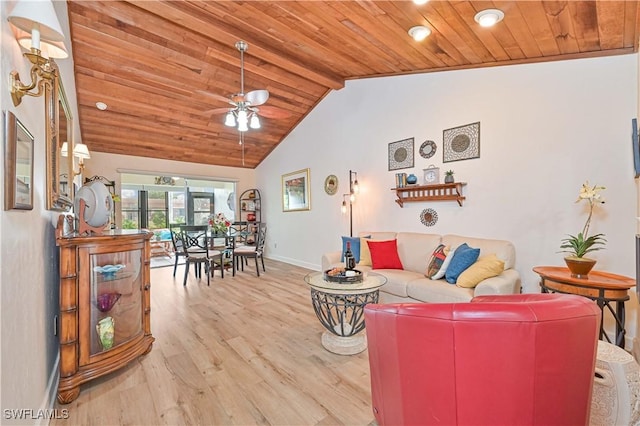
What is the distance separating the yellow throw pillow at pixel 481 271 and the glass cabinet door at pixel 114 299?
295cm

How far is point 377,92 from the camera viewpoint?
4348mm

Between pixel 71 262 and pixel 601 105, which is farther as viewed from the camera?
pixel 601 105

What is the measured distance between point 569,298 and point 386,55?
10.7 ft

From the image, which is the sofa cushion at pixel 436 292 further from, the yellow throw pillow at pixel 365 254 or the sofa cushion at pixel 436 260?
the yellow throw pillow at pixel 365 254

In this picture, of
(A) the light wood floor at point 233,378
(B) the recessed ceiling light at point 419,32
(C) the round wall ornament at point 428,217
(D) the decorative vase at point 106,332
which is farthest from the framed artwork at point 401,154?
(D) the decorative vase at point 106,332

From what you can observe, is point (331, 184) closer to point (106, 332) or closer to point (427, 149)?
point (427, 149)

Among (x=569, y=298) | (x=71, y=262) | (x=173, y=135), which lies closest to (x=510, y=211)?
(x=569, y=298)

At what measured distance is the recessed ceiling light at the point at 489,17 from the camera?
208 cm

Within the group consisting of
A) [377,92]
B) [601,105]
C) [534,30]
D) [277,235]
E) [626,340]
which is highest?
[377,92]

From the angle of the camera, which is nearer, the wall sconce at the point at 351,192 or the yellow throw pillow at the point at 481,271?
the yellow throw pillow at the point at 481,271

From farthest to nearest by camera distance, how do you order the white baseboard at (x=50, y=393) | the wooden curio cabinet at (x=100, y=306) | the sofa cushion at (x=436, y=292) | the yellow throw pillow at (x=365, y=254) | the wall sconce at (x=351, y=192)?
the wall sconce at (x=351, y=192)
the yellow throw pillow at (x=365, y=254)
the sofa cushion at (x=436, y=292)
the wooden curio cabinet at (x=100, y=306)
the white baseboard at (x=50, y=393)

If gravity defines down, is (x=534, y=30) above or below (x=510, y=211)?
above

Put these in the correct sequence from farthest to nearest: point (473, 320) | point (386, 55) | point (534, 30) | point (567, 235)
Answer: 1. point (386, 55)
2. point (567, 235)
3. point (534, 30)
4. point (473, 320)

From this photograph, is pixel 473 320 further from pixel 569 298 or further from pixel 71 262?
pixel 71 262
